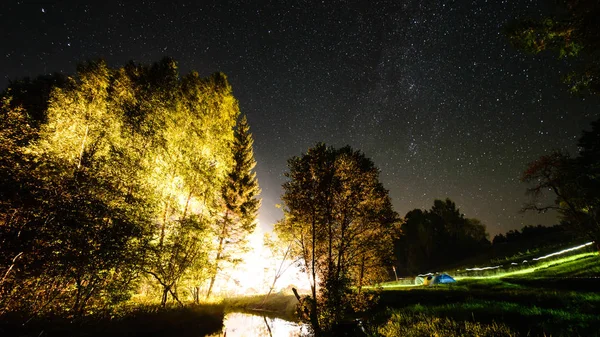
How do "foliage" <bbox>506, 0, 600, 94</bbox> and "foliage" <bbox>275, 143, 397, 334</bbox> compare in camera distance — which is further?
"foliage" <bbox>275, 143, 397, 334</bbox>

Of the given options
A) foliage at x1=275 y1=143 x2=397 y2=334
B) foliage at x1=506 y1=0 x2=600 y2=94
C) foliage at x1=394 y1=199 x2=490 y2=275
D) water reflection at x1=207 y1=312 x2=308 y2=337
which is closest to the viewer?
foliage at x1=506 y1=0 x2=600 y2=94

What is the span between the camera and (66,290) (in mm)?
7863

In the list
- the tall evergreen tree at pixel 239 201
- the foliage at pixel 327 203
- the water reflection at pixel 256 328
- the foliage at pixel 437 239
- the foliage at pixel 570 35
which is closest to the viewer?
the foliage at pixel 570 35

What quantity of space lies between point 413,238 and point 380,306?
53.0m

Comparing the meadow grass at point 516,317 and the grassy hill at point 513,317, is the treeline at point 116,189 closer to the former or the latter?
the grassy hill at point 513,317

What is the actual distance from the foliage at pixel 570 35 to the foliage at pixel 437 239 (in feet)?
172

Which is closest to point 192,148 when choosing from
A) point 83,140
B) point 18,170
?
point 83,140

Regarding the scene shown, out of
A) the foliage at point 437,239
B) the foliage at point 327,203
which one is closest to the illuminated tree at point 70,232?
the foliage at point 327,203

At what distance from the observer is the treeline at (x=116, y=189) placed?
717cm

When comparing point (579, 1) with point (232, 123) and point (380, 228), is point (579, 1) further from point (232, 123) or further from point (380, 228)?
point (232, 123)

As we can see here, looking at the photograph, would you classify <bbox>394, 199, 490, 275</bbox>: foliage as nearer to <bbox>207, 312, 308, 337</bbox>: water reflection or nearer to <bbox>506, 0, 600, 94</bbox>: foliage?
<bbox>207, 312, 308, 337</bbox>: water reflection

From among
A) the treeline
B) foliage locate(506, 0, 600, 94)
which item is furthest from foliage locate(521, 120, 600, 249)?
the treeline

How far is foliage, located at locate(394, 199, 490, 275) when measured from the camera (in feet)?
191

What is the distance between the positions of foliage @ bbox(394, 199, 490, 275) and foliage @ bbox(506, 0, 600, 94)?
52.5 m
